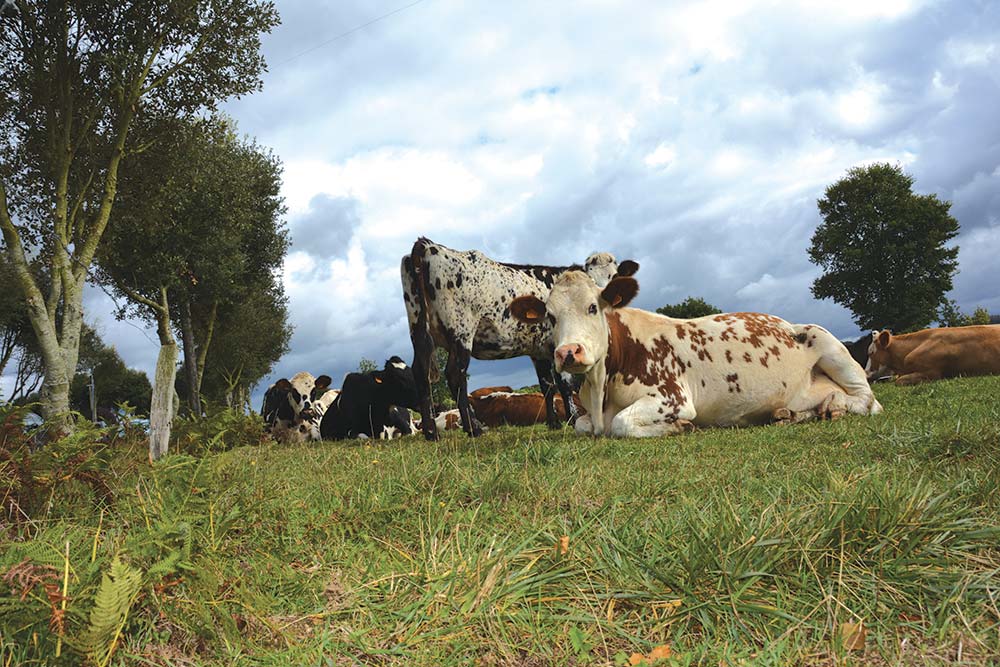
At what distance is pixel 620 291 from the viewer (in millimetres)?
8219

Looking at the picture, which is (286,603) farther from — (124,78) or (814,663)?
(124,78)

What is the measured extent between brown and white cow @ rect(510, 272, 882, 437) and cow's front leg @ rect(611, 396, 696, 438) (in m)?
0.01

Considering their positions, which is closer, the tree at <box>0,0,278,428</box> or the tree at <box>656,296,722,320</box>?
the tree at <box>0,0,278,428</box>

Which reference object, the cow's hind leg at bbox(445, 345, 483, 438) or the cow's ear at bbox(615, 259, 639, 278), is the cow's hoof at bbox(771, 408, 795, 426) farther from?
the cow's hind leg at bbox(445, 345, 483, 438)

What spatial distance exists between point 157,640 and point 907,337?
60.9 feet

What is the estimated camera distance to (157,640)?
2498mm

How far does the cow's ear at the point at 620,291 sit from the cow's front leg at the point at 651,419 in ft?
4.01

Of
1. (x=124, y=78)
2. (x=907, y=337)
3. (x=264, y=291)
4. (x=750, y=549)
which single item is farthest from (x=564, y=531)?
(x=264, y=291)

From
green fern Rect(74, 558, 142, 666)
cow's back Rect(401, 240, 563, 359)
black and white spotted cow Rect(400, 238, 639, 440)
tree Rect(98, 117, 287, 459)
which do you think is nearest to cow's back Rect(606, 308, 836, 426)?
black and white spotted cow Rect(400, 238, 639, 440)

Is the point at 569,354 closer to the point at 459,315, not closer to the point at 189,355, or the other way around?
the point at 459,315

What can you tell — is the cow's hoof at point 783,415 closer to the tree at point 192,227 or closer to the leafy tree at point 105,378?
the tree at point 192,227

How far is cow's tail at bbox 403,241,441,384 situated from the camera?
9742 millimetres

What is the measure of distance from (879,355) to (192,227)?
76.2ft

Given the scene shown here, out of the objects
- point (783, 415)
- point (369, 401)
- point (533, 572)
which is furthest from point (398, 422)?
point (533, 572)
